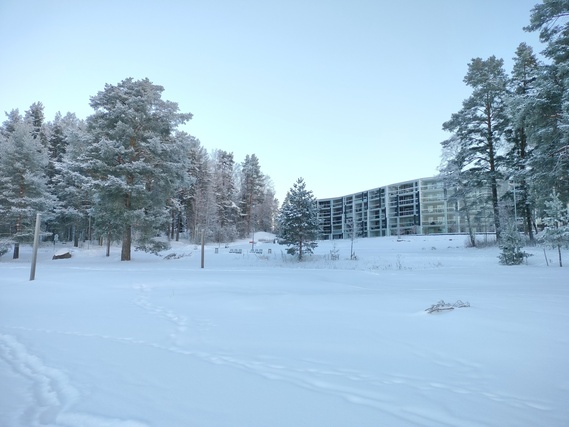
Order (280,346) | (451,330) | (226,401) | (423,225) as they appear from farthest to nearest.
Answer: (423,225) < (451,330) < (280,346) < (226,401)

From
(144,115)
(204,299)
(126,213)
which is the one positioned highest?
(144,115)

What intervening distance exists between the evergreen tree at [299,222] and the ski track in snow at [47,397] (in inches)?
834

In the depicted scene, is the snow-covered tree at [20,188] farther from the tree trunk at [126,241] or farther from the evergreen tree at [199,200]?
the evergreen tree at [199,200]

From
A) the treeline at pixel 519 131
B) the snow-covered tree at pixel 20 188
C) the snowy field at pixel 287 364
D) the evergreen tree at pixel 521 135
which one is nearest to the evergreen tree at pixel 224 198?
the snow-covered tree at pixel 20 188

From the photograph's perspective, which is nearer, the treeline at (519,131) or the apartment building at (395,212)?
the treeline at (519,131)

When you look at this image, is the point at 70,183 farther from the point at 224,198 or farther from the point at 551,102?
the point at 551,102

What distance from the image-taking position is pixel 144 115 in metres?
20.7

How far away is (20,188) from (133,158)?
1268 cm

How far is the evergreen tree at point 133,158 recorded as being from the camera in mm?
19422

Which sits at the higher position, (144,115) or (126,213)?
(144,115)

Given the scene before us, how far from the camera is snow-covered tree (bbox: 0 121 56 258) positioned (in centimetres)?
→ 2425

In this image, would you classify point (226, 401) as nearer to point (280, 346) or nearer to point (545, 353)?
point (280, 346)

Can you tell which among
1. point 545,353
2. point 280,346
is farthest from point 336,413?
point 545,353

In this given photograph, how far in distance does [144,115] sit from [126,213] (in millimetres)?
6861
